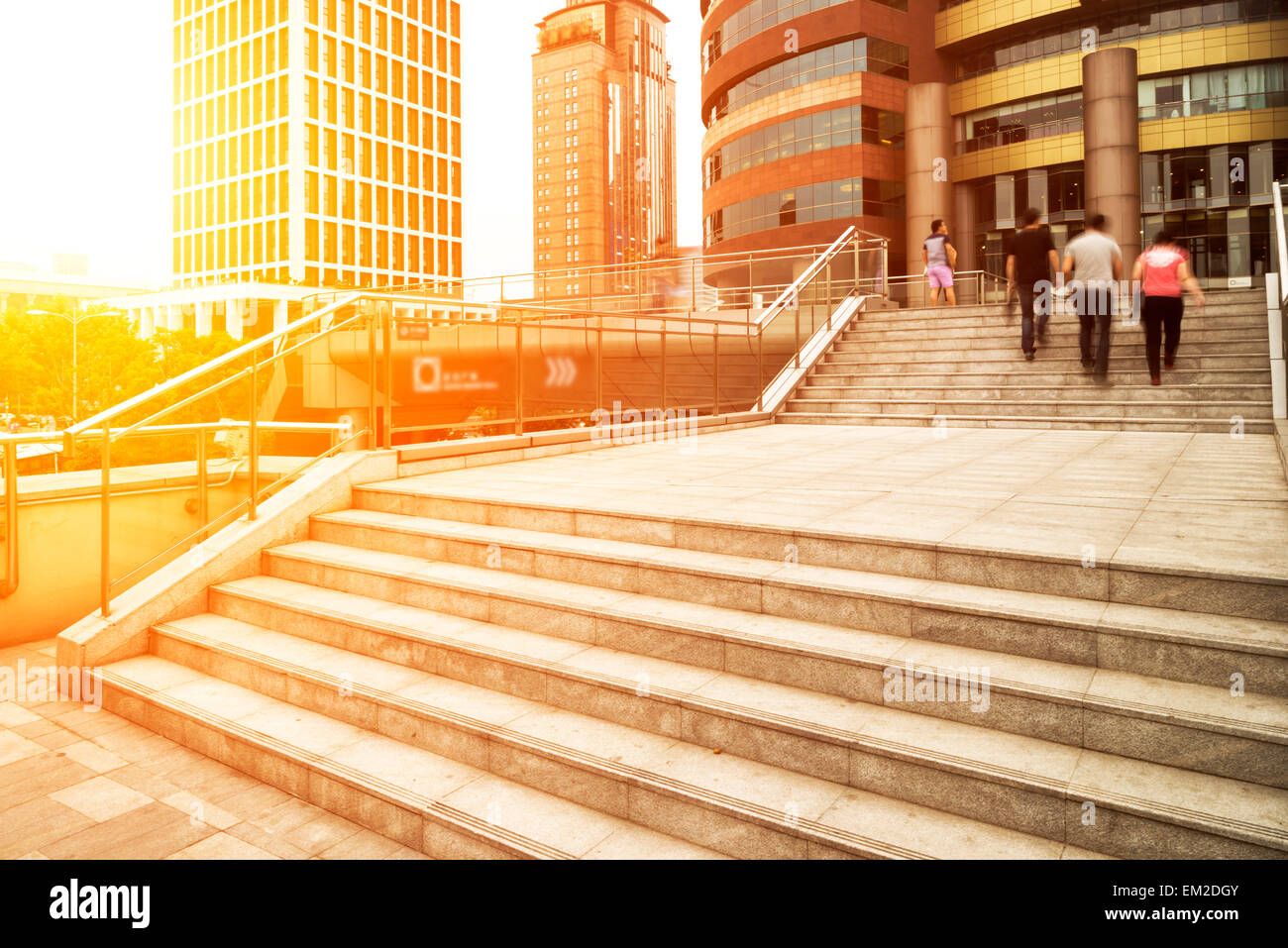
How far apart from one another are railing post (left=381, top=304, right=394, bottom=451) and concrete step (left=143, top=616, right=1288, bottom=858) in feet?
10.8

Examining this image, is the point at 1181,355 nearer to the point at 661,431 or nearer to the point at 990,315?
the point at 990,315

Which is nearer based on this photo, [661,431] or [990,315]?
[661,431]

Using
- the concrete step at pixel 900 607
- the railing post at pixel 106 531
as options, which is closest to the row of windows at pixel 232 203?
the railing post at pixel 106 531

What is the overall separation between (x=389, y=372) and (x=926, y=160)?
40304 mm

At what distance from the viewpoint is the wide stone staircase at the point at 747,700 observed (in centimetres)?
293

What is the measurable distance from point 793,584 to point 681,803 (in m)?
1.36

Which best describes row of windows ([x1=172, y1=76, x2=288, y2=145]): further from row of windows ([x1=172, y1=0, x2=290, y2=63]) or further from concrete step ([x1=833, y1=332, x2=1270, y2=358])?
concrete step ([x1=833, y1=332, x2=1270, y2=358])

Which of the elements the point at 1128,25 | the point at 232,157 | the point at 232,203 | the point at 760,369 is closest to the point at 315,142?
the point at 232,157

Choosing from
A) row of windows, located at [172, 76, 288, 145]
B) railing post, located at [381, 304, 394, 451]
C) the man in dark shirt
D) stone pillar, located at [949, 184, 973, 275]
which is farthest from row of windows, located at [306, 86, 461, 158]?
railing post, located at [381, 304, 394, 451]

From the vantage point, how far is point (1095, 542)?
4.22 metres

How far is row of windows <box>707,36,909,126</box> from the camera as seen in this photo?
42281 mm

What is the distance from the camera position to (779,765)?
3434 mm

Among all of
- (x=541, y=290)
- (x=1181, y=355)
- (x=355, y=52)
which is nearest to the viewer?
(x=1181, y=355)

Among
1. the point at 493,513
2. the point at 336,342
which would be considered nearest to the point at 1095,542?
the point at 493,513
